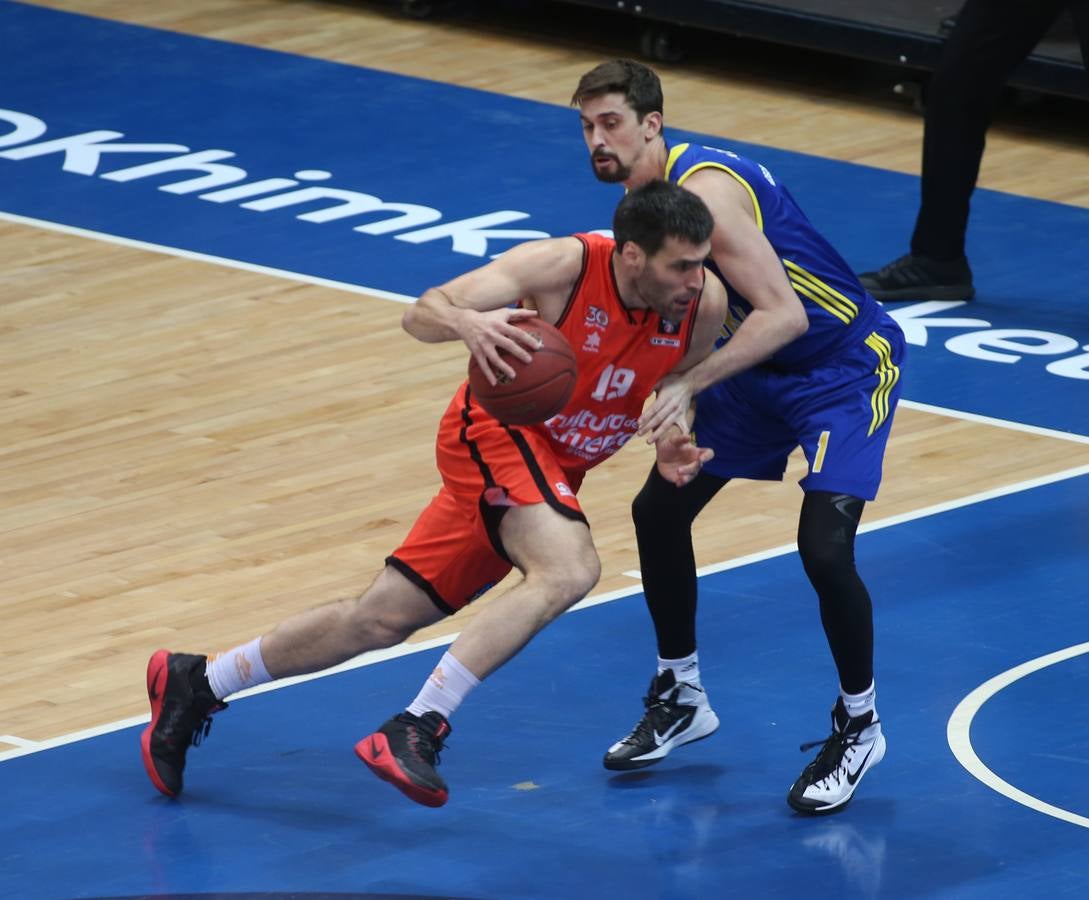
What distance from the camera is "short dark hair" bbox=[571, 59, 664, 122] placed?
6.08 metres

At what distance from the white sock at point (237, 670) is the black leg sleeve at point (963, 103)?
186 inches

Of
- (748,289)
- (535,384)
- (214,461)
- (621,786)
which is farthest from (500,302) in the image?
(214,461)

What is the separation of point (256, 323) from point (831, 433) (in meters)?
4.42

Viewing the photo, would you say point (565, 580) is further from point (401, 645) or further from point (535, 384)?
point (401, 645)

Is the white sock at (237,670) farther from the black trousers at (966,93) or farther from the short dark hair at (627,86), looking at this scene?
the black trousers at (966,93)

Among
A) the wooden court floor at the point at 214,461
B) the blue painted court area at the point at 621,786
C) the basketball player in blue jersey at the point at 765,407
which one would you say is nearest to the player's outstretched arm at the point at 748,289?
the basketball player in blue jersey at the point at 765,407

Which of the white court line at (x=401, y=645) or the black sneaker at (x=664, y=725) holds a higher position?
the black sneaker at (x=664, y=725)

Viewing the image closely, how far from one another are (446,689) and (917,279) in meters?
4.93

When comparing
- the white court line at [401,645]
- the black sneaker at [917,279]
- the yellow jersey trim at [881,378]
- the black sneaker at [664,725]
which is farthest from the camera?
the black sneaker at [917,279]

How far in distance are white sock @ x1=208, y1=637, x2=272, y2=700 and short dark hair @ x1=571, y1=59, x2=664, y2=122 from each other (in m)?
1.53

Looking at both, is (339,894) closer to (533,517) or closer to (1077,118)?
(533,517)

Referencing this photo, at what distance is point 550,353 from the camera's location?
579 cm

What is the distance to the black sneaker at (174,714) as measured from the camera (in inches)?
248

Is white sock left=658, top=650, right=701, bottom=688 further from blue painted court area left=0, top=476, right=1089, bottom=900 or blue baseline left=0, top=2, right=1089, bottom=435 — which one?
blue baseline left=0, top=2, right=1089, bottom=435
